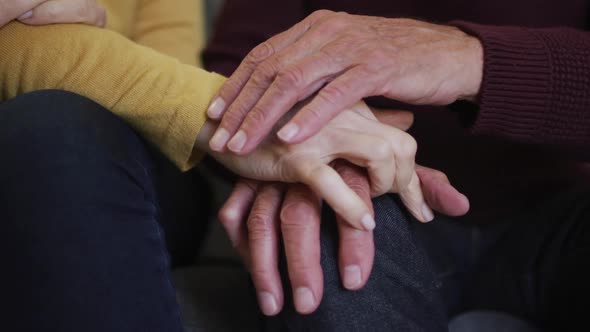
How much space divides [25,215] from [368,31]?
1.29 ft

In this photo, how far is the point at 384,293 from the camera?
552mm

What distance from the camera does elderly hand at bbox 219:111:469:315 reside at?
0.52 metres

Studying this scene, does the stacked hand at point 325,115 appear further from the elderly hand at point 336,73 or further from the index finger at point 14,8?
the index finger at point 14,8

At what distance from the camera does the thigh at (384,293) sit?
52cm

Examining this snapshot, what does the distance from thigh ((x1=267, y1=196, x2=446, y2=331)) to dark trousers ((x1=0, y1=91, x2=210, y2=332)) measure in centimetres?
14

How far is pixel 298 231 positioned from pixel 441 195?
167 mm

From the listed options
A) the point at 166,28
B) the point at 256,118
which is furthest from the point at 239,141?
the point at 166,28

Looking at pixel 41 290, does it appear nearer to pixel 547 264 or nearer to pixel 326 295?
pixel 326 295

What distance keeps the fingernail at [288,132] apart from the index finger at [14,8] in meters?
0.32

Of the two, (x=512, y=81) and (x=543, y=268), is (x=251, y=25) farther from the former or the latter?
(x=543, y=268)

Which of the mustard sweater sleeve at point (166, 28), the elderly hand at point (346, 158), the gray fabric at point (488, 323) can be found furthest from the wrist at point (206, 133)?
the gray fabric at point (488, 323)

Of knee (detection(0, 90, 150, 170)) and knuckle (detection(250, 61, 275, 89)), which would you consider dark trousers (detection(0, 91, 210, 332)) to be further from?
knuckle (detection(250, 61, 275, 89))

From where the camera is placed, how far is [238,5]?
3.14 ft

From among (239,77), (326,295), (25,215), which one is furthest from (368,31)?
(25,215)
